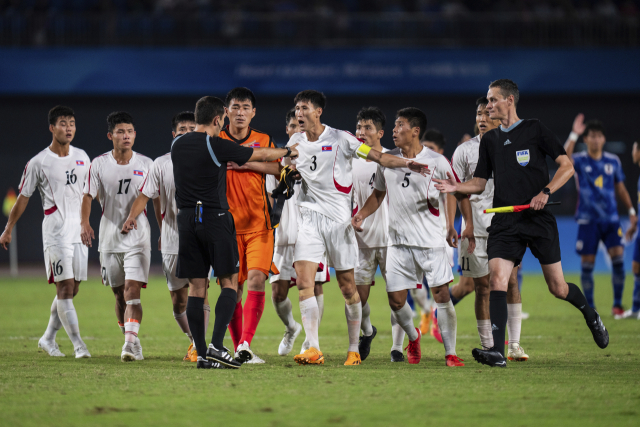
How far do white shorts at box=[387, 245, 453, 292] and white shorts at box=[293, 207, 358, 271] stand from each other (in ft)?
1.25

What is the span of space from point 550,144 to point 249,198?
2795 mm

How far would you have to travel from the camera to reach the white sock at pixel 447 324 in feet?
22.6

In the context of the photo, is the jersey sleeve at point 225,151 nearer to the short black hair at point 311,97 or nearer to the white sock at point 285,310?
the short black hair at point 311,97

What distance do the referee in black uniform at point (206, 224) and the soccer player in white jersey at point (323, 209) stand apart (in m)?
0.59

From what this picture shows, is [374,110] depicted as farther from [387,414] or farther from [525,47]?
[525,47]

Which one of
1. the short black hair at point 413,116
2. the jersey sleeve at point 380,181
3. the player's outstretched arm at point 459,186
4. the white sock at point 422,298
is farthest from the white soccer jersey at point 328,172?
the white sock at point 422,298

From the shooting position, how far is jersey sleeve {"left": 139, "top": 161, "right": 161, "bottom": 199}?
24.6 ft

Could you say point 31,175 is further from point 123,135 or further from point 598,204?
point 598,204

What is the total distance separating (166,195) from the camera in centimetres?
771

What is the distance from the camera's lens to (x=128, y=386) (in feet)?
18.5

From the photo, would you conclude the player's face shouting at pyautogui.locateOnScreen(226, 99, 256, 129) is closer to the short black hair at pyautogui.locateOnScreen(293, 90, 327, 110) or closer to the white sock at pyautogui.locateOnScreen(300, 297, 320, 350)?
the short black hair at pyautogui.locateOnScreen(293, 90, 327, 110)

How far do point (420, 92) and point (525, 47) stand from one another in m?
3.45

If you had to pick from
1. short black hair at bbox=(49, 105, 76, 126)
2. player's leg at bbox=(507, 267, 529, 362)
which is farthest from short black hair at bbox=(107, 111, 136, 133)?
player's leg at bbox=(507, 267, 529, 362)

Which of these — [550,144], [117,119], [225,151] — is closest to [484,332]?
[550,144]
